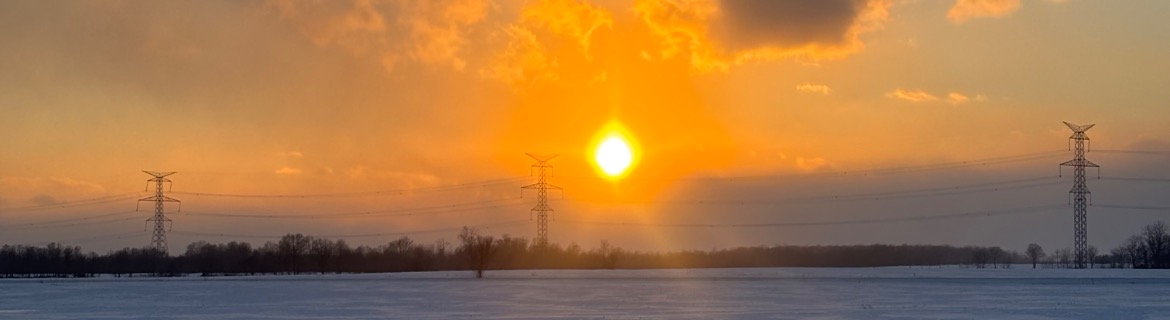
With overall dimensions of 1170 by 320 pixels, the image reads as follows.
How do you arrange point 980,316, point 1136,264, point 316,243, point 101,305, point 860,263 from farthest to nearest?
point 860,263
point 316,243
point 1136,264
point 101,305
point 980,316

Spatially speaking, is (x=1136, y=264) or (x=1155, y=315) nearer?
(x=1155, y=315)

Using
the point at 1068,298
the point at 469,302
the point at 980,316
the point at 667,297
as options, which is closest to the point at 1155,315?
the point at 980,316

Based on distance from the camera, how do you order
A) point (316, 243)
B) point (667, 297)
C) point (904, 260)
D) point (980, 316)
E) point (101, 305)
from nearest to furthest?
1. point (980, 316)
2. point (101, 305)
3. point (667, 297)
4. point (316, 243)
5. point (904, 260)

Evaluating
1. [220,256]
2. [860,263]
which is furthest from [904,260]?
[220,256]

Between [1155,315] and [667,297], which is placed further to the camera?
[667,297]

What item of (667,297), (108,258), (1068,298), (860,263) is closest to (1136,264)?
(860,263)

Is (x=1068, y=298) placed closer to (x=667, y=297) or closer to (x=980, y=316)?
(x=980, y=316)

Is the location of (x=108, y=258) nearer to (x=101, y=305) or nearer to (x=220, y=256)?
(x=220, y=256)

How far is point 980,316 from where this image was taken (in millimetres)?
32281

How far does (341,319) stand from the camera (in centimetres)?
3275

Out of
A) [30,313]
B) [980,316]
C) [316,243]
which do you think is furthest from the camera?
[316,243]

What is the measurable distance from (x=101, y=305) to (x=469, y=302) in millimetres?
14733

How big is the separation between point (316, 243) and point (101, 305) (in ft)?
269

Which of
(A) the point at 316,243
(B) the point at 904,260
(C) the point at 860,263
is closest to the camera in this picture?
(A) the point at 316,243
